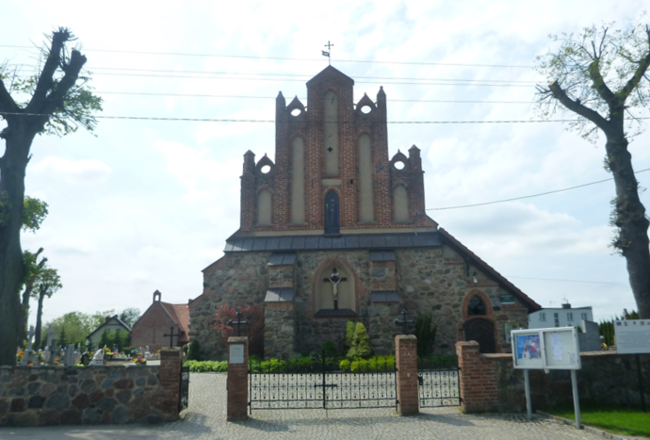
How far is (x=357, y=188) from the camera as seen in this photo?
23219 mm

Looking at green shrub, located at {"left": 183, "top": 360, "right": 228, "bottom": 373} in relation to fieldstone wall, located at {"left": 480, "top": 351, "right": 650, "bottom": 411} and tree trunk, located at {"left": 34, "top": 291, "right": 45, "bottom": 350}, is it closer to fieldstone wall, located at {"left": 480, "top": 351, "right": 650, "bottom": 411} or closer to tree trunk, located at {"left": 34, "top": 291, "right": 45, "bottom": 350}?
fieldstone wall, located at {"left": 480, "top": 351, "right": 650, "bottom": 411}

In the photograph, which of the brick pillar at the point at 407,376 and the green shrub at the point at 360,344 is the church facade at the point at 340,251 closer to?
the green shrub at the point at 360,344

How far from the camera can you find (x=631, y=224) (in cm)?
1395

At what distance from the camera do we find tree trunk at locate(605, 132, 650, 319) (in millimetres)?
13781

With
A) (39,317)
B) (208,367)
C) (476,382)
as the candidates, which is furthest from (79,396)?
(39,317)

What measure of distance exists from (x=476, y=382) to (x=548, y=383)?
1.77 meters

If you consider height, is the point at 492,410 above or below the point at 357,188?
below

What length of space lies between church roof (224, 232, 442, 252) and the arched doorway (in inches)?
125

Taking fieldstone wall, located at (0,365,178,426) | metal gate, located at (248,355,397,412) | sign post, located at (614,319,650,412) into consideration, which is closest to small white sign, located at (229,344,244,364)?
metal gate, located at (248,355,397,412)

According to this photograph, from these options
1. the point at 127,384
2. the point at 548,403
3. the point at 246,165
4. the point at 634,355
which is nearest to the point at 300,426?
the point at 127,384

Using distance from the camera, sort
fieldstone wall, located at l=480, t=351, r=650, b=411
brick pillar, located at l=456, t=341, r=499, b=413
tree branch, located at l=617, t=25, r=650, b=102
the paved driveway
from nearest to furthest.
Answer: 1. the paved driveway
2. brick pillar, located at l=456, t=341, r=499, b=413
3. fieldstone wall, located at l=480, t=351, r=650, b=411
4. tree branch, located at l=617, t=25, r=650, b=102

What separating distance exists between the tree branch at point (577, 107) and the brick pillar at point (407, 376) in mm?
9255

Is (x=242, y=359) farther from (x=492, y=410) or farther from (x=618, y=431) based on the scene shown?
(x=618, y=431)

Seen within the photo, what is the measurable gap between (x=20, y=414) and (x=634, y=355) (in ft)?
47.1
